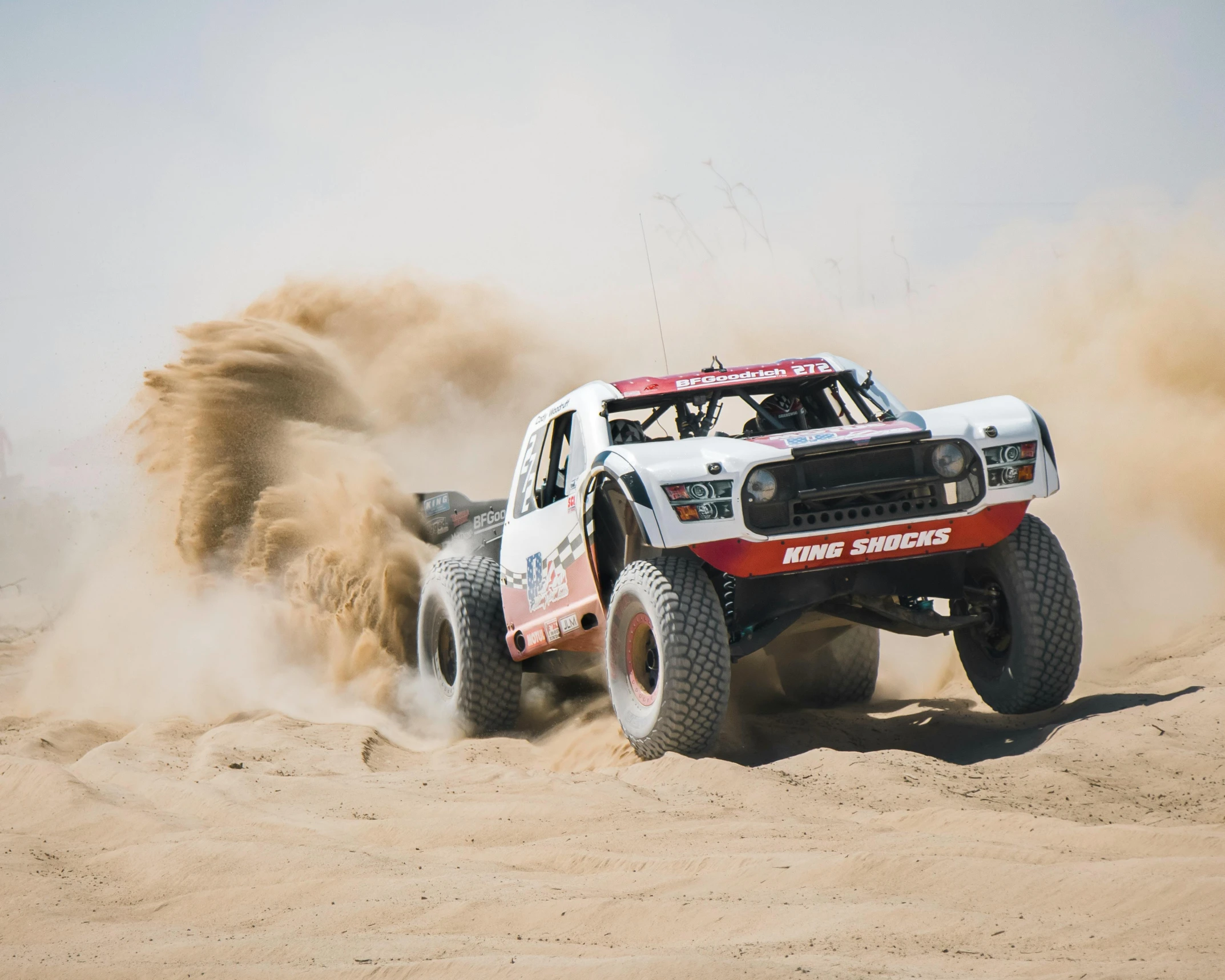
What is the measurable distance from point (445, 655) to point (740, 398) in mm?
2702

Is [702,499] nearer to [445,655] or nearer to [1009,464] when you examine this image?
[1009,464]

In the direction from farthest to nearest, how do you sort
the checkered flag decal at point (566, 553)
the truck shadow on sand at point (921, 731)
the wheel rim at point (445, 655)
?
the wheel rim at point (445, 655)
the checkered flag decal at point (566, 553)
the truck shadow on sand at point (921, 731)

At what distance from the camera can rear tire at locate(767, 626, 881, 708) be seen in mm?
7785

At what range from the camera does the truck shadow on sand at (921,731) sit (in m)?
6.07

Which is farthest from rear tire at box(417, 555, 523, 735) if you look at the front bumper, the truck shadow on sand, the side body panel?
the front bumper

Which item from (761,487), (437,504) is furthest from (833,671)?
(437,504)

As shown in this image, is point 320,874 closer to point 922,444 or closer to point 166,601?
point 922,444

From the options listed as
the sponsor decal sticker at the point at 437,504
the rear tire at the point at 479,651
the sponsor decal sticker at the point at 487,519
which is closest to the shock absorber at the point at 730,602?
the rear tire at the point at 479,651

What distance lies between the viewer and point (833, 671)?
7793 millimetres

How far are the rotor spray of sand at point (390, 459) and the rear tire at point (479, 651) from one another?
2.43 ft

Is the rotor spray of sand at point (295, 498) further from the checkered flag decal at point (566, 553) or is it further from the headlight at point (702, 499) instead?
the headlight at point (702, 499)

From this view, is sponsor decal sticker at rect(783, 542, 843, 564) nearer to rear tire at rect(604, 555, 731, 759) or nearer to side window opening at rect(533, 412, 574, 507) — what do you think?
rear tire at rect(604, 555, 731, 759)

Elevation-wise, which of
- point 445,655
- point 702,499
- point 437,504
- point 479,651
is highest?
point 702,499

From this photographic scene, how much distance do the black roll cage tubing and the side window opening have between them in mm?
475
